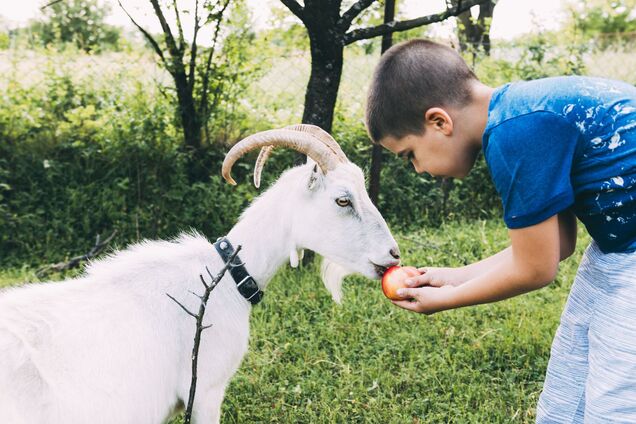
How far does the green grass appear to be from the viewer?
10.6ft

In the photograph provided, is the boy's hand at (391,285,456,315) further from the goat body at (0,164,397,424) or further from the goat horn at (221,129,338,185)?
the goat horn at (221,129,338,185)

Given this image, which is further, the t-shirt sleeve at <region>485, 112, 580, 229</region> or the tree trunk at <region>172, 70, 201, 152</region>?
the tree trunk at <region>172, 70, 201, 152</region>

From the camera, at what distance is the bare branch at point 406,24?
4.48 metres

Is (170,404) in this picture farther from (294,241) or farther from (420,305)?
(420,305)

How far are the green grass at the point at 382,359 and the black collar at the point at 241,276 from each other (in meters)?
0.87

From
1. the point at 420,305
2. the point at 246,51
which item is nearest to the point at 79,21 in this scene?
the point at 246,51

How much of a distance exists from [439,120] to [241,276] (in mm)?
1219

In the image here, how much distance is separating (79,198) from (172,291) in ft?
11.8

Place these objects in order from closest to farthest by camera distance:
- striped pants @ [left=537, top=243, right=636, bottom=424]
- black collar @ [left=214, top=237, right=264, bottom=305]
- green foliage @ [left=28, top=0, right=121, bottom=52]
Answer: striped pants @ [left=537, top=243, right=636, bottom=424], black collar @ [left=214, top=237, right=264, bottom=305], green foliage @ [left=28, top=0, right=121, bottom=52]

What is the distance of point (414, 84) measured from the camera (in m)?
1.85

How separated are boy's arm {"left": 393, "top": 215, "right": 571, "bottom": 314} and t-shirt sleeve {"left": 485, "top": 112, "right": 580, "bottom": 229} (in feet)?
0.17

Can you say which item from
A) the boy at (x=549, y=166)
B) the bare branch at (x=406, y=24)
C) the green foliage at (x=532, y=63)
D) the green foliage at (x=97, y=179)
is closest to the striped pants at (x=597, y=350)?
the boy at (x=549, y=166)

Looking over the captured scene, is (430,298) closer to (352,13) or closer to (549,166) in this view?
(549,166)

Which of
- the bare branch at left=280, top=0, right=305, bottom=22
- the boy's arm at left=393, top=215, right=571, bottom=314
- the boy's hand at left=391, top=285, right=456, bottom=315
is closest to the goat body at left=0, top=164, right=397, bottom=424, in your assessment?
the boy's hand at left=391, top=285, right=456, bottom=315
